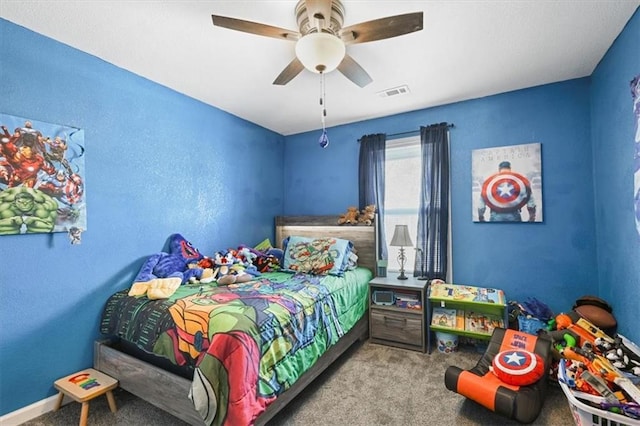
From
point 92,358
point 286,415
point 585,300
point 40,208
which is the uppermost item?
point 40,208

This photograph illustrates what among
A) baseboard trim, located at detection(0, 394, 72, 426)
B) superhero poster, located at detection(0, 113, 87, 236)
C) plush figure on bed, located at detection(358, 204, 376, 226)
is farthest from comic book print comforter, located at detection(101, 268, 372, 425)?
plush figure on bed, located at detection(358, 204, 376, 226)

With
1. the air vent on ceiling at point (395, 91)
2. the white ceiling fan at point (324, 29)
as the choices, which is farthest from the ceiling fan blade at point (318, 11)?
the air vent on ceiling at point (395, 91)

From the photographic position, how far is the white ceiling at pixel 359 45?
172cm

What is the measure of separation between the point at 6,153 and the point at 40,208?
380 mm

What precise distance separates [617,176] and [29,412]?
441 centimetres

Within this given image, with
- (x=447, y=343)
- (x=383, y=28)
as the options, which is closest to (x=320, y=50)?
(x=383, y=28)

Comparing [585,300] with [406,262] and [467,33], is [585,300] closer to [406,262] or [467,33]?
[406,262]

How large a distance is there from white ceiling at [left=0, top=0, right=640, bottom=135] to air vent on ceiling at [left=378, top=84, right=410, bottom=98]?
0.07 meters

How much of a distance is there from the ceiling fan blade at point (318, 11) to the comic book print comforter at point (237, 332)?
1706 millimetres

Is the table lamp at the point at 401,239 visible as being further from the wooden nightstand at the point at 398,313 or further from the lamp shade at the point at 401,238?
the wooden nightstand at the point at 398,313

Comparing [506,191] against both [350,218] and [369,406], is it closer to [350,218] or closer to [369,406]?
[350,218]

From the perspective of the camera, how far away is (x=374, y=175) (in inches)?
140

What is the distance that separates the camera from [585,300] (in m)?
2.36

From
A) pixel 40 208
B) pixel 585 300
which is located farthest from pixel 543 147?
pixel 40 208
